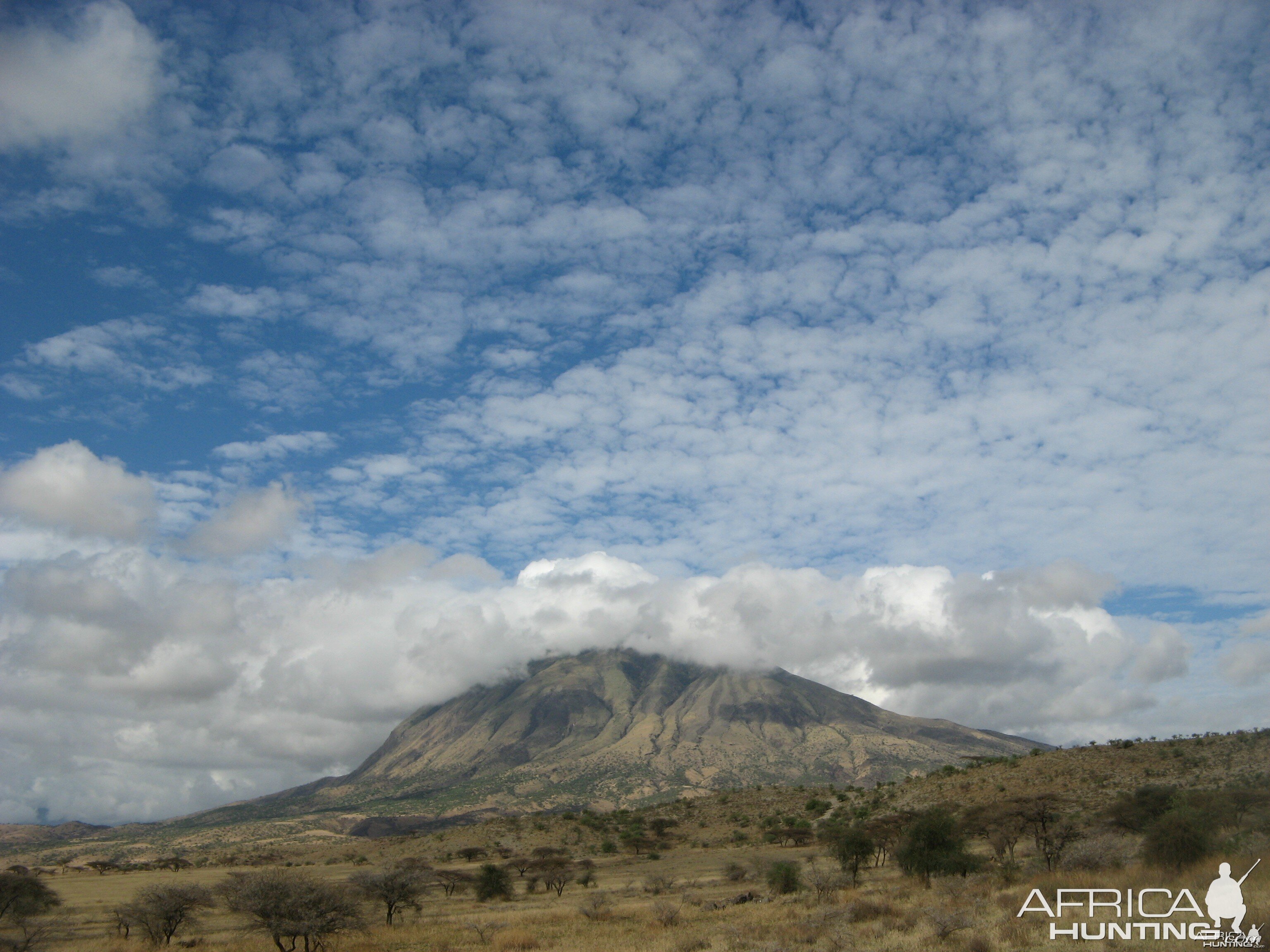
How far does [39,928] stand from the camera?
3759 cm

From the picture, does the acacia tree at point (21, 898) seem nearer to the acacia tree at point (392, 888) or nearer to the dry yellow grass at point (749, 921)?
the dry yellow grass at point (749, 921)

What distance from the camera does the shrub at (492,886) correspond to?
200 ft

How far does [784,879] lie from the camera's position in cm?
4809

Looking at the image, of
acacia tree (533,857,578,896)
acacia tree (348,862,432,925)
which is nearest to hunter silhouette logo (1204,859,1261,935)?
acacia tree (348,862,432,925)

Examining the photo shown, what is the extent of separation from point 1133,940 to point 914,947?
605 centimetres

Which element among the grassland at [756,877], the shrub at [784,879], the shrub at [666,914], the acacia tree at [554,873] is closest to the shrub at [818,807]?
the grassland at [756,877]

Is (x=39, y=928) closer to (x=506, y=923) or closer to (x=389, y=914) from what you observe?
(x=389, y=914)

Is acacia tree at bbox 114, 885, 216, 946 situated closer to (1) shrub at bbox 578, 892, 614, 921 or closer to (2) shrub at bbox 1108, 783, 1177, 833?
(1) shrub at bbox 578, 892, 614, 921

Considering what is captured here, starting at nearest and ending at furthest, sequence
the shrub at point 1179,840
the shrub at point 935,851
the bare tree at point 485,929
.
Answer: the shrub at point 1179,840, the bare tree at point 485,929, the shrub at point 935,851

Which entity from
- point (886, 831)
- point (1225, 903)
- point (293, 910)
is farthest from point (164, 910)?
point (886, 831)

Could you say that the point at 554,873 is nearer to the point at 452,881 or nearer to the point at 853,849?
the point at 452,881

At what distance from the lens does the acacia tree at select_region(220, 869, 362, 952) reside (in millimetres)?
32375

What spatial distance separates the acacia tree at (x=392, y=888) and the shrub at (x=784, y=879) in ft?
77.5

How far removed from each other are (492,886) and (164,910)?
26.7 m
